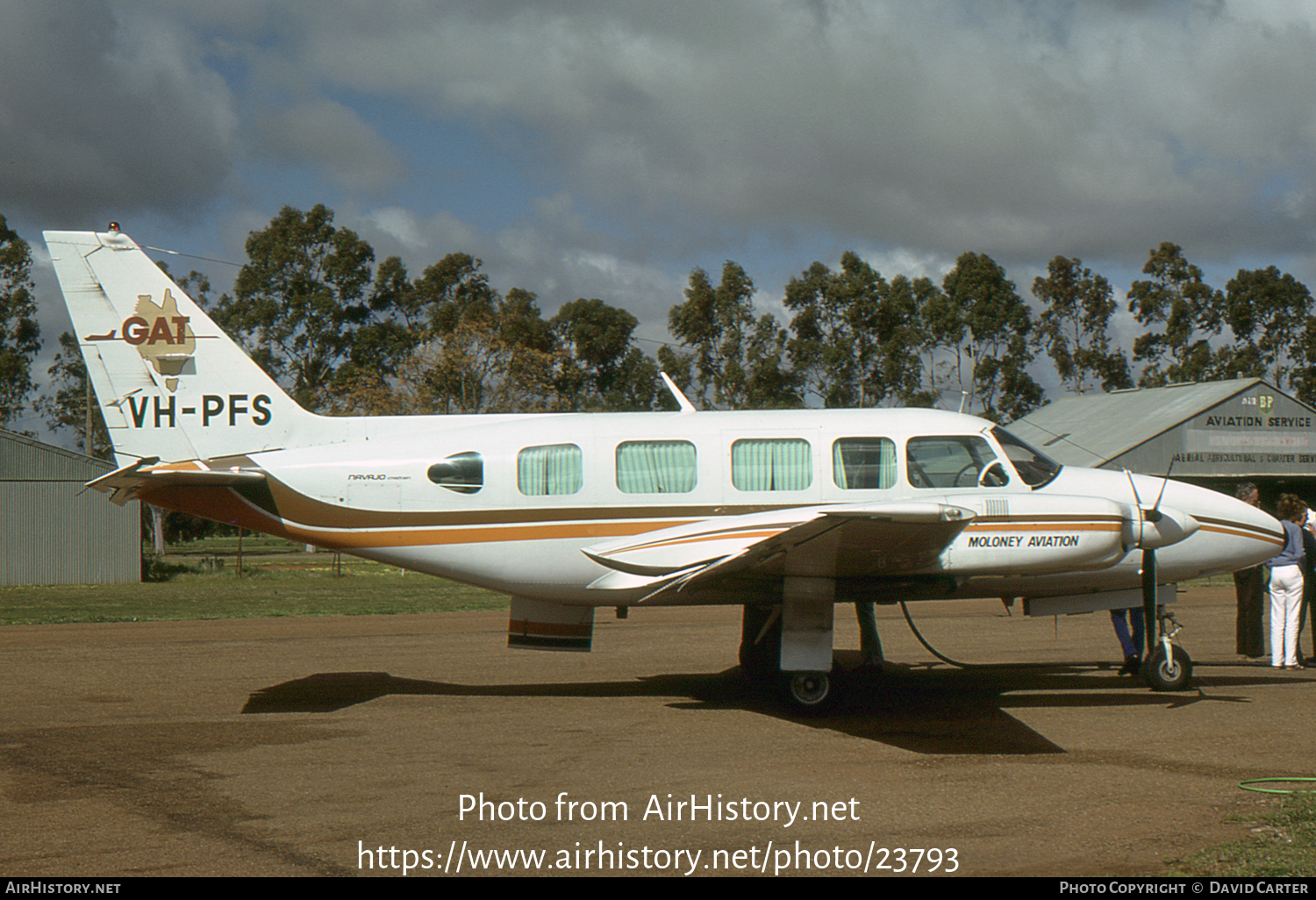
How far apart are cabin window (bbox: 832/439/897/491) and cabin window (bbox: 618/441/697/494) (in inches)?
57.1

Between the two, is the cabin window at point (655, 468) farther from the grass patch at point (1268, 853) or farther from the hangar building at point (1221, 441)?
the hangar building at point (1221, 441)

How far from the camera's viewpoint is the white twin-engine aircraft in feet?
33.9

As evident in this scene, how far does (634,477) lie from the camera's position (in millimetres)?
10625

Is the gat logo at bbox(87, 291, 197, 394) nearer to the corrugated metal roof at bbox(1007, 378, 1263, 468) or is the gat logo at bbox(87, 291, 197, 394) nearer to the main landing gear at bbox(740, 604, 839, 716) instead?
the main landing gear at bbox(740, 604, 839, 716)

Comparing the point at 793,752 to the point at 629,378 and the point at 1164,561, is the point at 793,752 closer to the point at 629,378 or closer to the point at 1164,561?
the point at 1164,561

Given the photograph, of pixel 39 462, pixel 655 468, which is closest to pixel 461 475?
pixel 655 468

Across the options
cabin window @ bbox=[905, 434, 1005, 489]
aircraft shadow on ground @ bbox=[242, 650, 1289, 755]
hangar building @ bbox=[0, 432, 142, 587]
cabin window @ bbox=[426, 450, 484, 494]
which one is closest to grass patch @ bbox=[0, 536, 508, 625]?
hangar building @ bbox=[0, 432, 142, 587]

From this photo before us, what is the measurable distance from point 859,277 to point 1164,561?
44828 millimetres

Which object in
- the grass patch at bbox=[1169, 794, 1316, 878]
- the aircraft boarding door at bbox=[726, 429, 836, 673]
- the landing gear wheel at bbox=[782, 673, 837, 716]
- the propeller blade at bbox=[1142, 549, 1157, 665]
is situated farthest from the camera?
the aircraft boarding door at bbox=[726, 429, 836, 673]

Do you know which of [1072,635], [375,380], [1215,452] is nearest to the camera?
[1072,635]

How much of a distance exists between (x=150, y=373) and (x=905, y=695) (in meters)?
8.61

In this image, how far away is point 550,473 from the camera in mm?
10648

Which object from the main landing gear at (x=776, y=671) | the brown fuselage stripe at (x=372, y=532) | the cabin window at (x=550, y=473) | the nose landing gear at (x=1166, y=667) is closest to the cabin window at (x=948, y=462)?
the main landing gear at (x=776, y=671)

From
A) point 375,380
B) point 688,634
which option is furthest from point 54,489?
point 688,634
